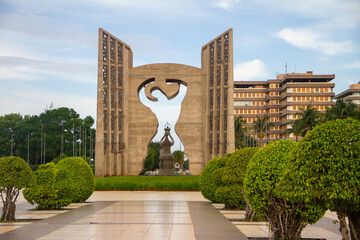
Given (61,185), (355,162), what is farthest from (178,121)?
(355,162)

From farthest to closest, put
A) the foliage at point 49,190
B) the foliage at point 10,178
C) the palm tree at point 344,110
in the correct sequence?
the palm tree at point 344,110, the foliage at point 49,190, the foliage at point 10,178

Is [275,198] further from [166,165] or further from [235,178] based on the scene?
[166,165]

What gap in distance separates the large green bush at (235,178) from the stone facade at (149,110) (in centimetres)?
2123

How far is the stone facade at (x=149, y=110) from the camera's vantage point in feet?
128

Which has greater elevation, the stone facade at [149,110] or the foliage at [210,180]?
the stone facade at [149,110]

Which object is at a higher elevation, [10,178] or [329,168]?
[329,168]

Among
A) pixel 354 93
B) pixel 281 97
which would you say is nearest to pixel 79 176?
pixel 281 97

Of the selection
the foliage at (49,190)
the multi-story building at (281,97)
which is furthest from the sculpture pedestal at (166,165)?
the multi-story building at (281,97)

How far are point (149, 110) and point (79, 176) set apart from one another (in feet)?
66.8

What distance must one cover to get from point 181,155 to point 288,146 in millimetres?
113983

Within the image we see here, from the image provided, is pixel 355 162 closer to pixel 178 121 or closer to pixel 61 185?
pixel 61 185

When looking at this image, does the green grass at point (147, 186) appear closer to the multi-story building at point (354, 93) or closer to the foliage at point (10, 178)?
the foliage at point (10, 178)

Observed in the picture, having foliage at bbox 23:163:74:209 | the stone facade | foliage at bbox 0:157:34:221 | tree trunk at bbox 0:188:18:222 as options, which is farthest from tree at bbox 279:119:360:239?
the stone facade

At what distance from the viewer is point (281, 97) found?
9819 cm
